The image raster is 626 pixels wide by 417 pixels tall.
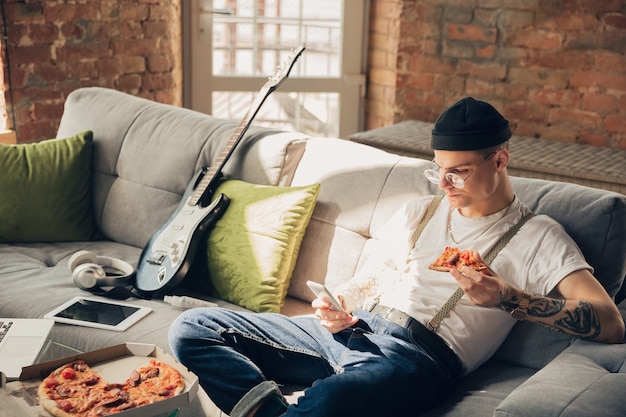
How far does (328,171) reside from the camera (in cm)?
280

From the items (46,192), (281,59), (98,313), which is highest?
(281,59)

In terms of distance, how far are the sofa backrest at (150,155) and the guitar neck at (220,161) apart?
9cm

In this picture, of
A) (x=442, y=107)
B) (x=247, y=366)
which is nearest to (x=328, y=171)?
(x=247, y=366)

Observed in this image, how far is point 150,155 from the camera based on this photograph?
3.22m

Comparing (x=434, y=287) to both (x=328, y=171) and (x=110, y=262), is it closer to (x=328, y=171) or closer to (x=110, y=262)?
(x=328, y=171)

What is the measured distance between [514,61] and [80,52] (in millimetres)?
2285

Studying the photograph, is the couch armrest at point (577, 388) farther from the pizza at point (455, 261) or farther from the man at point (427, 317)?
the pizza at point (455, 261)

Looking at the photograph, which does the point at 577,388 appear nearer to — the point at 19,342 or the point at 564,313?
the point at 564,313

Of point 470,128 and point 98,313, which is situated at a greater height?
point 470,128

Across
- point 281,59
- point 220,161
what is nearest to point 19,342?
point 220,161

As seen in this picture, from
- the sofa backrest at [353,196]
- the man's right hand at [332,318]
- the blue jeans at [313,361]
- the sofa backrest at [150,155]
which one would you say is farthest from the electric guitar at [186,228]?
the man's right hand at [332,318]

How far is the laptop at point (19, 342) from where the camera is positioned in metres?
2.02

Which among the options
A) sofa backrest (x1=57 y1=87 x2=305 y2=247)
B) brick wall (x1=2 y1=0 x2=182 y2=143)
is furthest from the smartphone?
brick wall (x1=2 y1=0 x2=182 y2=143)

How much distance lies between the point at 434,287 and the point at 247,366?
0.54 meters
